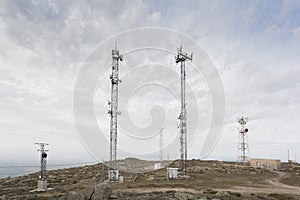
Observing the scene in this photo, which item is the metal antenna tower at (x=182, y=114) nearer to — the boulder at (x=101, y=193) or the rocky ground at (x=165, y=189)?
the rocky ground at (x=165, y=189)

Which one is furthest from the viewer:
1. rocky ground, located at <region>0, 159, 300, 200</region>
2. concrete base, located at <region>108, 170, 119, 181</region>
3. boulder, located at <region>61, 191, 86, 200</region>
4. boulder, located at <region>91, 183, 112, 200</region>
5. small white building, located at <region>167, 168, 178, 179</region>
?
small white building, located at <region>167, 168, 178, 179</region>

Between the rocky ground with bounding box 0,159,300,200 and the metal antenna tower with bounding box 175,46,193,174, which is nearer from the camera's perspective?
the rocky ground with bounding box 0,159,300,200

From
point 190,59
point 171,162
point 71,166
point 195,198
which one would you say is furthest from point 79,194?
point 71,166

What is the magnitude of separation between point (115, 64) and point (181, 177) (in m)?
20.3

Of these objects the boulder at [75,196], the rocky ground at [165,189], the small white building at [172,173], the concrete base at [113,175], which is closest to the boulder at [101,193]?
the rocky ground at [165,189]

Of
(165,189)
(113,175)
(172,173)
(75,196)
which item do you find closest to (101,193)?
(75,196)

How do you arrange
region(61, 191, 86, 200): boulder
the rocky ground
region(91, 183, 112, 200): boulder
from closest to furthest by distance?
region(61, 191, 86, 200): boulder → region(91, 183, 112, 200): boulder → the rocky ground

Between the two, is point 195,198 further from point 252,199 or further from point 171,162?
point 171,162

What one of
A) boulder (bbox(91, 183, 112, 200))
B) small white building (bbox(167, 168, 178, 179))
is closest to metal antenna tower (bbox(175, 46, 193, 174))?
small white building (bbox(167, 168, 178, 179))

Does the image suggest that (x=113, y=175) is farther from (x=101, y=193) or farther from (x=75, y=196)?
(x=75, y=196)

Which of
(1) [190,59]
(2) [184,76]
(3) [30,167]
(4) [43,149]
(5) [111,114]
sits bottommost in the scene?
Result: (3) [30,167]

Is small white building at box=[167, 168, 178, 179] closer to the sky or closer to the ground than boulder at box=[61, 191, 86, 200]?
closer to the ground

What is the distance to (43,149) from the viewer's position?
37.2 meters

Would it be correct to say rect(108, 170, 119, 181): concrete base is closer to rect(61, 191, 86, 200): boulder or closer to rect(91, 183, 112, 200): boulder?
rect(91, 183, 112, 200): boulder
